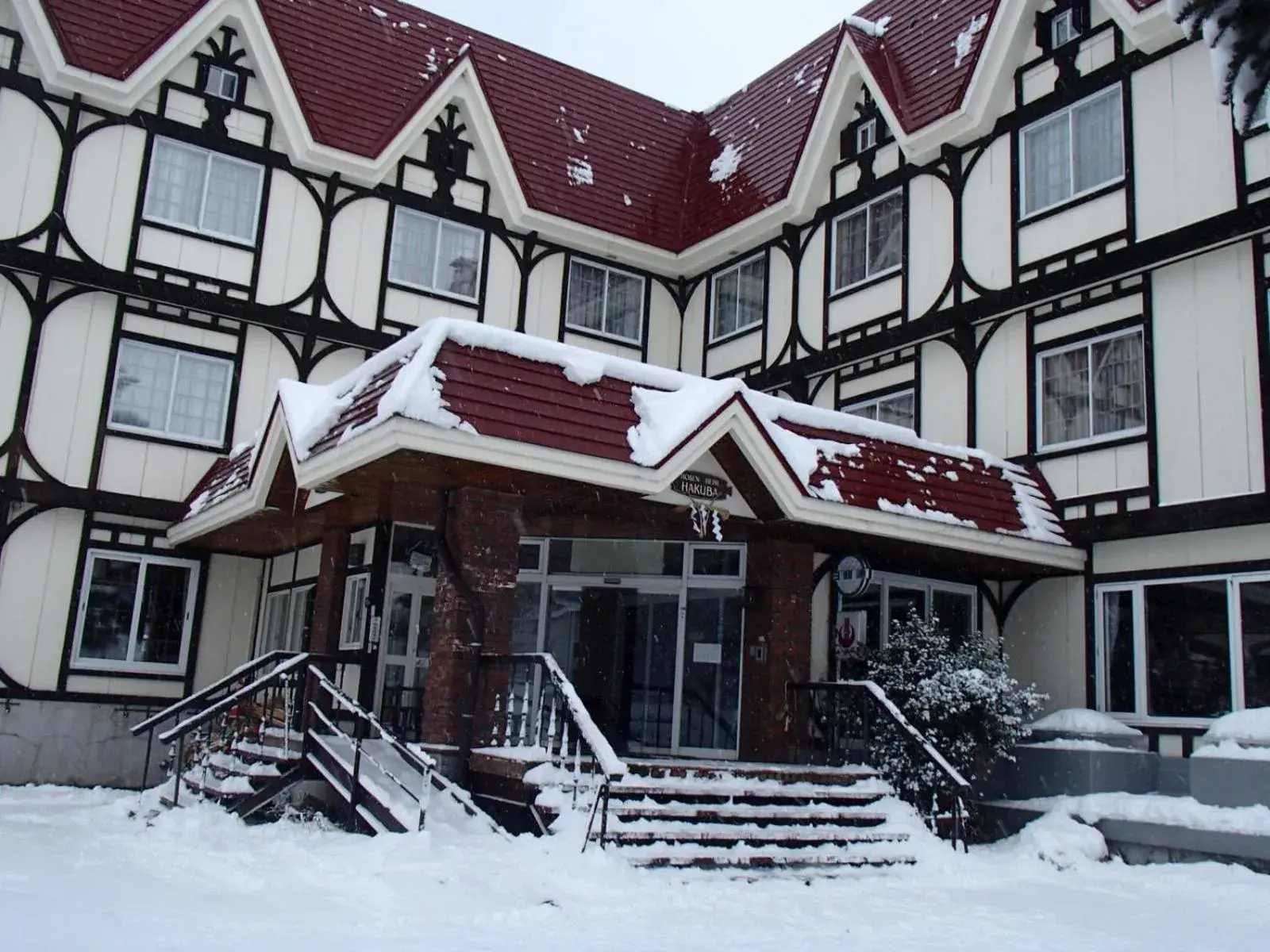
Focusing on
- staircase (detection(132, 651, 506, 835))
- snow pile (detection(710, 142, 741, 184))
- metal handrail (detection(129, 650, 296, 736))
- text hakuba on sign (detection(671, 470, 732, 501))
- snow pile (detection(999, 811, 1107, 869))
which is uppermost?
snow pile (detection(710, 142, 741, 184))

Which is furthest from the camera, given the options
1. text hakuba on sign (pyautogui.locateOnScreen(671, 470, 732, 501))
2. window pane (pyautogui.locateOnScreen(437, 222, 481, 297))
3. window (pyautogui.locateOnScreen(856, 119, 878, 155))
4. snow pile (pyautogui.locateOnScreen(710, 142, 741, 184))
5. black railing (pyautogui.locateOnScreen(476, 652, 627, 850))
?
snow pile (pyautogui.locateOnScreen(710, 142, 741, 184))

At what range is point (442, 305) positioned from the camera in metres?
20.5

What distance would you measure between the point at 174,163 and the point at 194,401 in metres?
3.77

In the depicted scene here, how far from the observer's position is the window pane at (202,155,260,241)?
18844 mm

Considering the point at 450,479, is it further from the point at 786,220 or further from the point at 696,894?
the point at 786,220

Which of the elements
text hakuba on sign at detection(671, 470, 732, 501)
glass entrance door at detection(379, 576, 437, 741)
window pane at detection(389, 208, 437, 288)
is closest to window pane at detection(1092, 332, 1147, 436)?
text hakuba on sign at detection(671, 470, 732, 501)

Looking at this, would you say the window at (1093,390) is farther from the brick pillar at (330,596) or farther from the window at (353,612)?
the brick pillar at (330,596)

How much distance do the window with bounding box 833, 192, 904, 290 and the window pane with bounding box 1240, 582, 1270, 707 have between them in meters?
7.47

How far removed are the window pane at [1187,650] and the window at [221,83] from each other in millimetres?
15771

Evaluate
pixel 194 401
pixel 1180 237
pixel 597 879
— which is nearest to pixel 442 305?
pixel 194 401

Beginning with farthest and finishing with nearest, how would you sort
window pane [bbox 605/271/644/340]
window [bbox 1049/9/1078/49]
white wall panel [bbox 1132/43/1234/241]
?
window pane [bbox 605/271/644/340], window [bbox 1049/9/1078/49], white wall panel [bbox 1132/43/1234/241]

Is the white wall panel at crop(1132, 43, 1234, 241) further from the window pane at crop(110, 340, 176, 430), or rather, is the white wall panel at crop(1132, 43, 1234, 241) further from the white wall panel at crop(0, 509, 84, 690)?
the white wall panel at crop(0, 509, 84, 690)

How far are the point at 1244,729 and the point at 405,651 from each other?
9.88m

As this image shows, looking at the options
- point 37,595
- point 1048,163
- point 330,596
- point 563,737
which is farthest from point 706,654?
point 37,595
